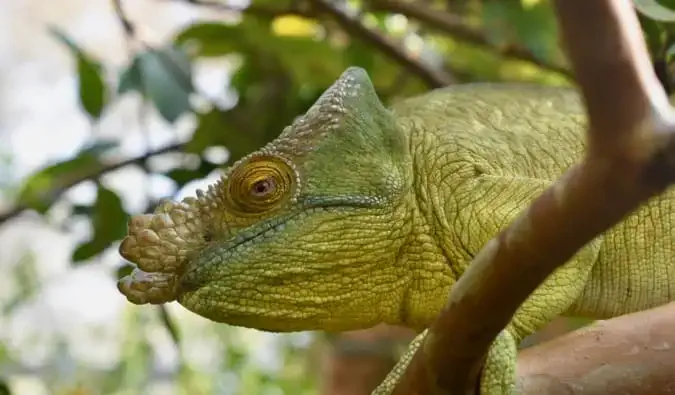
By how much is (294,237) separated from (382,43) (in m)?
0.74

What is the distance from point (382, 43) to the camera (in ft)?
5.29

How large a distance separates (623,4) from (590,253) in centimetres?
58

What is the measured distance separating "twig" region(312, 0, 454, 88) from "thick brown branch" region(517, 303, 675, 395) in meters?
0.87

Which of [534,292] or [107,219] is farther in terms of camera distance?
[107,219]

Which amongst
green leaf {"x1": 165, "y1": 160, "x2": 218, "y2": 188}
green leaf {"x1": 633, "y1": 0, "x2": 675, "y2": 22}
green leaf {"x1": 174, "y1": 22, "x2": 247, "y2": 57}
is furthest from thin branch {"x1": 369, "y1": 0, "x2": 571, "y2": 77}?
green leaf {"x1": 633, "y1": 0, "x2": 675, "y2": 22}

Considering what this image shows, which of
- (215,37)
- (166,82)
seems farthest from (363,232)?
(215,37)

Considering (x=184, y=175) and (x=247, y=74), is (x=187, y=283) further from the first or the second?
(x=247, y=74)

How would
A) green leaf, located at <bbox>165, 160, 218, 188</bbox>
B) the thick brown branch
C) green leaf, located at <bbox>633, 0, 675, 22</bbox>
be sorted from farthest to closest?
green leaf, located at <bbox>165, 160, 218, 188</bbox> → green leaf, located at <bbox>633, 0, 675, 22</bbox> → the thick brown branch

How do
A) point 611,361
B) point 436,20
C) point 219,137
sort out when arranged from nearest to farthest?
point 611,361
point 219,137
point 436,20

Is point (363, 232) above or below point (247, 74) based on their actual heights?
above

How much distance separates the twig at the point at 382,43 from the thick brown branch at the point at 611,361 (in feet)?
2.86

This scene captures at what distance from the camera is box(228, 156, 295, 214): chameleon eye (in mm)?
968

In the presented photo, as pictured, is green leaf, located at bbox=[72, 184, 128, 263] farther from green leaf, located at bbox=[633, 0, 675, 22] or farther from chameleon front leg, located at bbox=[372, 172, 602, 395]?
green leaf, located at bbox=[633, 0, 675, 22]

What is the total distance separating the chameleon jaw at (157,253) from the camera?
93cm
